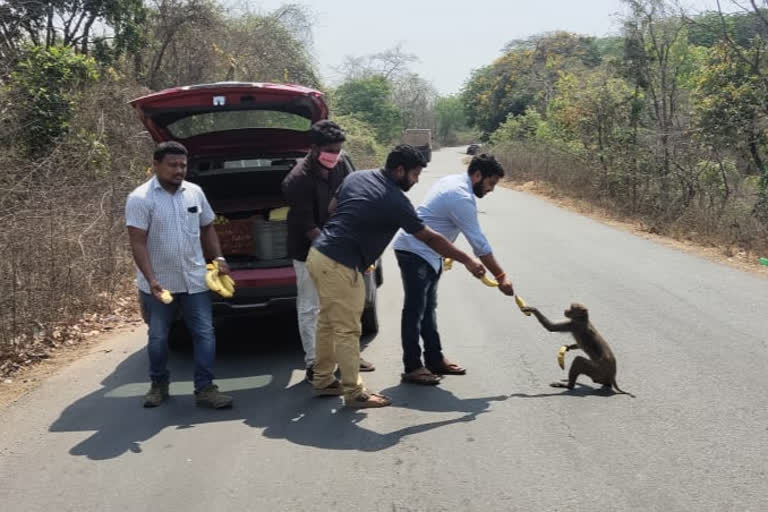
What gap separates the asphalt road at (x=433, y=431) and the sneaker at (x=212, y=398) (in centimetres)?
7

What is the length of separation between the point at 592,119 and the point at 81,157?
1528 cm

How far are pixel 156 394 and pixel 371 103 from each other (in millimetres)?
44491

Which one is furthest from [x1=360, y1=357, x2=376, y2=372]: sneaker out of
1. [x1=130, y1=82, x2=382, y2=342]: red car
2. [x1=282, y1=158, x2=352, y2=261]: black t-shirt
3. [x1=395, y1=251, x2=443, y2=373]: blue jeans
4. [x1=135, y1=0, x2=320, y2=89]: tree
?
[x1=135, y1=0, x2=320, y2=89]: tree

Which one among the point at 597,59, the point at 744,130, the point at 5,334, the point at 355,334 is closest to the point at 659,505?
the point at 355,334

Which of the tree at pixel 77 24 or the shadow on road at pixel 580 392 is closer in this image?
the shadow on road at pixel 580 392

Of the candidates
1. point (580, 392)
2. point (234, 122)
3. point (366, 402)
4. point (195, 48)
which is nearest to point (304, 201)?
point (366, 402)

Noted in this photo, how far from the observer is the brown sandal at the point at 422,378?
16.9 ft

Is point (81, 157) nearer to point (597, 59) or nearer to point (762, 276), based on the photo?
point (762, 276)

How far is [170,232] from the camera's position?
477 cm

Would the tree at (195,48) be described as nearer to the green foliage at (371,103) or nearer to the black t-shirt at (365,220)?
the black t-shirt at (365,220)

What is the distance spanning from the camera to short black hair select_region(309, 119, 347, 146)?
498 cm

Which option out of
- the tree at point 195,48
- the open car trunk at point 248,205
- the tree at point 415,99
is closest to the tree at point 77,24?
the tree at point 195,48

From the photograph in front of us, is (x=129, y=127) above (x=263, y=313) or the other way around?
above

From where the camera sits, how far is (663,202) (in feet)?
52.0
